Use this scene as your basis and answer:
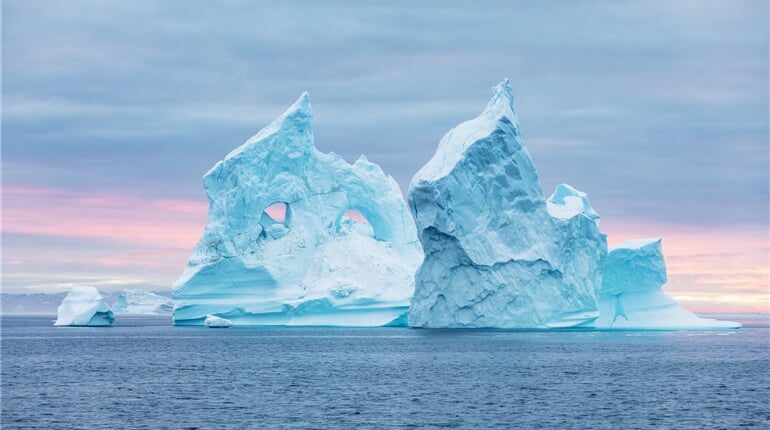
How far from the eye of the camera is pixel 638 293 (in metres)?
54.4

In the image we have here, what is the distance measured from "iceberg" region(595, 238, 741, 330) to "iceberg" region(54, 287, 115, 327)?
28858mm

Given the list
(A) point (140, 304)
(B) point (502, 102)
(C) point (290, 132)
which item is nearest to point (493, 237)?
(B) point (502, 102)

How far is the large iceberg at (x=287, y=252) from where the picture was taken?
53.4 m

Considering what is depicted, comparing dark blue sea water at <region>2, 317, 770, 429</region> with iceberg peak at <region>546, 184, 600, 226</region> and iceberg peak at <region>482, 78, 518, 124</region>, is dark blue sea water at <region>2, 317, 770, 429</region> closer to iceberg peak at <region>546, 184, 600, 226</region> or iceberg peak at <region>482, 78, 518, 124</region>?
iceberg peak at <region>546, 184, 600, 226</region>

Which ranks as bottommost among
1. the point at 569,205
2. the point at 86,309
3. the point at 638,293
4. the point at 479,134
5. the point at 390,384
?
the point at 390,384

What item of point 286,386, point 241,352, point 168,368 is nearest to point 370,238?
point 241,352

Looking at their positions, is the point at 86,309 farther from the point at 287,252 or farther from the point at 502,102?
the point at 502,102

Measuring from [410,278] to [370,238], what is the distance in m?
3.76

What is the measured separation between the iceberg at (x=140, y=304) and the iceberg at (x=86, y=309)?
26.0 m

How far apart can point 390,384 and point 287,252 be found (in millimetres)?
26025

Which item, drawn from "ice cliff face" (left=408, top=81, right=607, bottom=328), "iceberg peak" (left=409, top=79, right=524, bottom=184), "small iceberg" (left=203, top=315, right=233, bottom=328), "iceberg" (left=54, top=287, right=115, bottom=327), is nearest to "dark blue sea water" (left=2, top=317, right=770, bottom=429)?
"ice cliff face" (left=408, top=81, right=607, bottom=328)

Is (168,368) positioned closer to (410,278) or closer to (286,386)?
(286,386)

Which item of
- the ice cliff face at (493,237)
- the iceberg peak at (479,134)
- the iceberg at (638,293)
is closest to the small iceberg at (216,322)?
the ice cliff face at (493,237)

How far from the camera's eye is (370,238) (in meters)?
58.1
